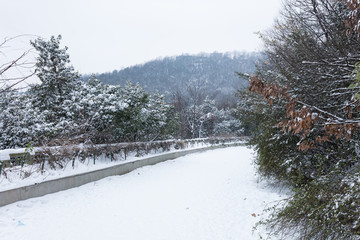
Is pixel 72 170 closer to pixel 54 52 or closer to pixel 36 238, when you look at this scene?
pixel 36 238

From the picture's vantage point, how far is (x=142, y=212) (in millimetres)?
5238

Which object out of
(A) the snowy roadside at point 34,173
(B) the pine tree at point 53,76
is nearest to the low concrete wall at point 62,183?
(A) the snowy roadside at point 34,173

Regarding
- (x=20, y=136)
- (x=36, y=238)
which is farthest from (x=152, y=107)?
(x=36, y=238)

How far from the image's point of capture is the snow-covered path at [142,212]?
4.08 m

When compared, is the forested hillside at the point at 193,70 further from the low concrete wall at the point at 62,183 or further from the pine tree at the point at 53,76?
the low concrete wall at the point at 62,183

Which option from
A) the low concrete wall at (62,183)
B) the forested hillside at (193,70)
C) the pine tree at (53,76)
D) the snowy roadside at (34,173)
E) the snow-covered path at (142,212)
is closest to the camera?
the snow-covered path at (142,212)

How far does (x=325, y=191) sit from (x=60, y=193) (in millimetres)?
6380

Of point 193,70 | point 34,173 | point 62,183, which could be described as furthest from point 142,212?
point 193,70

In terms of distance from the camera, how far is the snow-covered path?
408cm

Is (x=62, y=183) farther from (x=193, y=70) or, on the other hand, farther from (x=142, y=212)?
(x=193, y=70)

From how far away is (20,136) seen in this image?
30.5 feet

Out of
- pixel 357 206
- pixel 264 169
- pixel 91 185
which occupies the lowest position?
pixel 91 185

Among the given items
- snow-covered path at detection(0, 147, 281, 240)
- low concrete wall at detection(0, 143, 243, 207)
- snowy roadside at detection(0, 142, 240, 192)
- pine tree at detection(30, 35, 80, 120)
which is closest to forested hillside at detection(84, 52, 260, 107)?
pine tree at detection(30, 35, 80, 120)

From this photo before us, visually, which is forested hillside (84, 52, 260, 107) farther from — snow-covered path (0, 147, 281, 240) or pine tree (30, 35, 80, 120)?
snow-covered path (0, 147, 281, 240)
